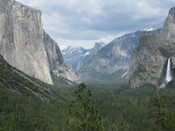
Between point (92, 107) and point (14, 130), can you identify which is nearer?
point (92, 107)

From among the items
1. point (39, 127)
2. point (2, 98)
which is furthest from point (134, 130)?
point (2, 98)

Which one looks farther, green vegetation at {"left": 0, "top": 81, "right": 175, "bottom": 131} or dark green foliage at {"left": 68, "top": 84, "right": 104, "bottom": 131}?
green vegetation at {"left": 0, "top": 81, "right": 175, "bottom": 131}

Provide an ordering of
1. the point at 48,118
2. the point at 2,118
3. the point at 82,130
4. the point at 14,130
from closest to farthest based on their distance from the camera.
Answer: the point at 82,130 → the point at 14,130 → the point at 2,118 → the point at 48,118

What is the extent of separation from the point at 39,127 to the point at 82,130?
4231 inches

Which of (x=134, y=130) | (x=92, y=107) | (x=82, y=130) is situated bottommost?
(x=134, y=130)

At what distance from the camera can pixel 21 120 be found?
166 meters

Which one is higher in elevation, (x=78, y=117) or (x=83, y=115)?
(x=83, y=115)

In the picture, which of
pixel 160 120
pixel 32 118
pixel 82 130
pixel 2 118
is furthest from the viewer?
pixel 32 118

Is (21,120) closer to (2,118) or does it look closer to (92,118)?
(2,118)

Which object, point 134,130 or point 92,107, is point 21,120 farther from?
point 92,107

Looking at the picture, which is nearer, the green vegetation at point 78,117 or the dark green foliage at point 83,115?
the dark green foliage at point 83,115

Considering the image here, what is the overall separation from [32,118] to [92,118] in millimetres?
115757

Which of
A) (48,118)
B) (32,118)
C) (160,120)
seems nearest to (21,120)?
(32,118)

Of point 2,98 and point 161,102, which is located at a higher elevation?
point 161,102
